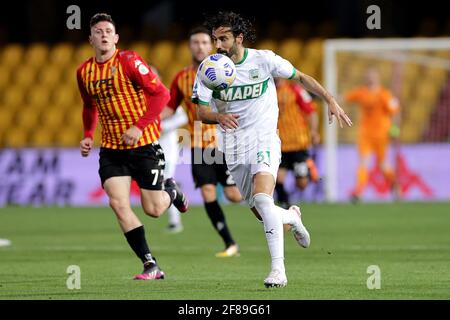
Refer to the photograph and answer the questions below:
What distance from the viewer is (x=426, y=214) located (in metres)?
17.3

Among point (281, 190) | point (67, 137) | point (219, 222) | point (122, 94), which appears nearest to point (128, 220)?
point (122, 94)

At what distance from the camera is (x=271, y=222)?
8531 mm

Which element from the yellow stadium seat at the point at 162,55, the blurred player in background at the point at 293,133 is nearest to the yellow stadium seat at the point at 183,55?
the yellow stadium seat at the point at 162,55

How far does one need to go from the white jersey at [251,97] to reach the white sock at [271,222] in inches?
18.6

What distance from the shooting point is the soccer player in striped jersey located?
9.31 metres

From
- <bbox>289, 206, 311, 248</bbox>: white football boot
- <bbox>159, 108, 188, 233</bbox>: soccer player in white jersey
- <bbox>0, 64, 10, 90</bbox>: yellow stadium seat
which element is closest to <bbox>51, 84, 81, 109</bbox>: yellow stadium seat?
<bbox>0, 64, 10, 90</bbox>: yellow stadium seat

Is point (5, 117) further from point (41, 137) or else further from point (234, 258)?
point (234, 258)

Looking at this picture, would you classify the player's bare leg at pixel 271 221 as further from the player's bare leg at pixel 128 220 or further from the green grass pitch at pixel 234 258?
the player's bare leg at pixel 128 220

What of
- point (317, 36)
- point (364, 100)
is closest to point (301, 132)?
point (364, 100)

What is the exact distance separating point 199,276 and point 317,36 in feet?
54.9

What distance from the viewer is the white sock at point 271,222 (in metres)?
8.47

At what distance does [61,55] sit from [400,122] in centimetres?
784

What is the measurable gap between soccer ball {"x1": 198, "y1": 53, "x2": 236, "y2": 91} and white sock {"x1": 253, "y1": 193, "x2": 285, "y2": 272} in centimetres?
90

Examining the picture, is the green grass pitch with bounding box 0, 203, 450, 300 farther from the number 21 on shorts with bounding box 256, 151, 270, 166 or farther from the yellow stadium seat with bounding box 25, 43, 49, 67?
the yellow stadium seat with bounding box 25, 43, 49, 67
